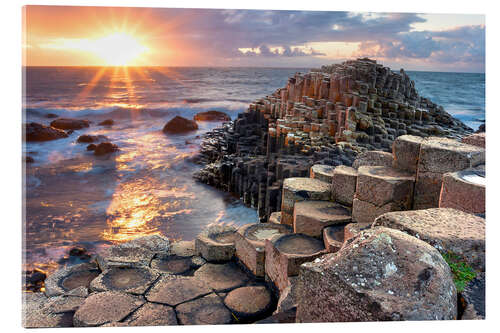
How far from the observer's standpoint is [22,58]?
9.45 feet

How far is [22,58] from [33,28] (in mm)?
358

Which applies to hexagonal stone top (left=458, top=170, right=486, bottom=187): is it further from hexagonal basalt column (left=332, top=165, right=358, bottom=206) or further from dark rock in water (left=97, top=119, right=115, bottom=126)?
dark rock in water (left=97, top=119, right=115, bottom=126)

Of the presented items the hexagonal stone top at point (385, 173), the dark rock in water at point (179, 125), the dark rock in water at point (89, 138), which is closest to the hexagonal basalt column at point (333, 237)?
the hexagonal stone top at point (385, 173)

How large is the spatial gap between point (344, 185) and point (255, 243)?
101 cm

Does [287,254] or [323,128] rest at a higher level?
[323,128]

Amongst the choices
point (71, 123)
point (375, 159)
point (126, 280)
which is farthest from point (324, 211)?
point (71, 123)

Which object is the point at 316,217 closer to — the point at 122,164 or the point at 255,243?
the point at 255,243

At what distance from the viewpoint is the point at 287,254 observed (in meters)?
2.91

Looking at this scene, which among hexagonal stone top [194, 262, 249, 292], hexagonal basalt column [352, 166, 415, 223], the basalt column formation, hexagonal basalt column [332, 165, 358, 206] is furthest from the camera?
the basalt column formation

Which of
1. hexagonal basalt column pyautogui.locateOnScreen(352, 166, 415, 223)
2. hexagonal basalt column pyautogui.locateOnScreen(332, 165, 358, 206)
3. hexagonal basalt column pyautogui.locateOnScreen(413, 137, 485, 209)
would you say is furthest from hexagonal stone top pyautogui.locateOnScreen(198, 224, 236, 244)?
hexagonal basalt column pyautogui.locateOnScreen(413, 137, 485, 209)

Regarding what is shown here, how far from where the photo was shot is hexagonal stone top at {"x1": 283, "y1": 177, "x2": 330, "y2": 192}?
3.64m

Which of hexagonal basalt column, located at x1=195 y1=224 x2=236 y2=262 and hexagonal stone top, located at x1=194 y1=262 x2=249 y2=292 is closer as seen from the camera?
hexagonal stone top, located at x1=194 y1=262 x2=249 y2=292

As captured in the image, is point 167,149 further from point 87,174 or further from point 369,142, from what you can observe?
point 369,142

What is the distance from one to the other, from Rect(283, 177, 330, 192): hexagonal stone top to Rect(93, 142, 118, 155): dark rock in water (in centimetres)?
781
